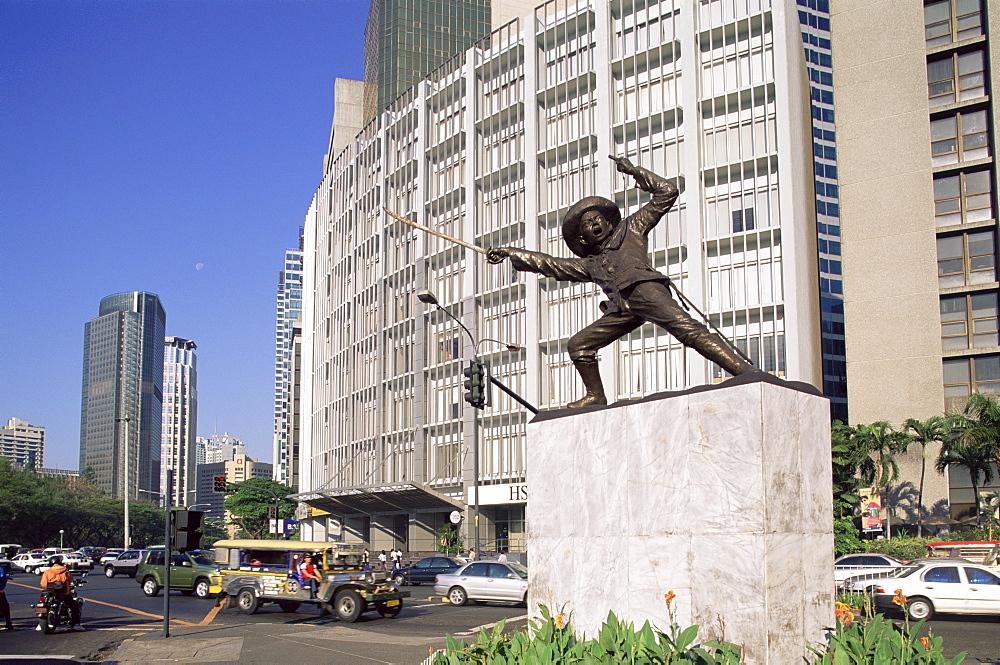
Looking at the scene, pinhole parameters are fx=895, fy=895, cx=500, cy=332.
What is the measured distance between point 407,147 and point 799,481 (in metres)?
56.1

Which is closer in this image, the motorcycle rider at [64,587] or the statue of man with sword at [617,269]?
the statue of man with sword at [617,269]

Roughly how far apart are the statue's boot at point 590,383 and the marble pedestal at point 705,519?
0.38 meters

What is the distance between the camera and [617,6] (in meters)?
48.4

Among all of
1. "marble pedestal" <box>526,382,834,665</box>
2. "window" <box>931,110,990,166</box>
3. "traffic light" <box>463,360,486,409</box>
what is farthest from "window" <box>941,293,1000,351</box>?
"marble pedestal" <box>526,382,834,665</box>

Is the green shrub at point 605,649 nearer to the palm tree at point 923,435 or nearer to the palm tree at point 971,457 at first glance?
the palm tree at point 971,457

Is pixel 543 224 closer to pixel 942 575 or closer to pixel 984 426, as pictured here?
pixel 984 426

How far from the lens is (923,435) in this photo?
3919 centimetres

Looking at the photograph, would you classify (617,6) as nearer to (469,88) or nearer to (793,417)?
(469,88)

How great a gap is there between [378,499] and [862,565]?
3742cm

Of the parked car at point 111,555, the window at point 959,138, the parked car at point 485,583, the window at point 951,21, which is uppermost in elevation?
the window at point 951,21

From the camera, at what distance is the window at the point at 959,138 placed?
42.7 m

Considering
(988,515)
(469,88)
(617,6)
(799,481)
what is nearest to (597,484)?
(799,481)

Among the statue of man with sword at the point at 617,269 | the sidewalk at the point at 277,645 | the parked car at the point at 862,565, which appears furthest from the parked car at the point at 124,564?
the statue of man with sword at the point at 617,269

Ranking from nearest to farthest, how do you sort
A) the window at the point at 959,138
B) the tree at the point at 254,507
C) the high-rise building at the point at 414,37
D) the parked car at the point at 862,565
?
the parked car at the point at 862,565
the window at the point at 959,138
the high-rise building at the point at 414,37
the tree at the point at 254,507
